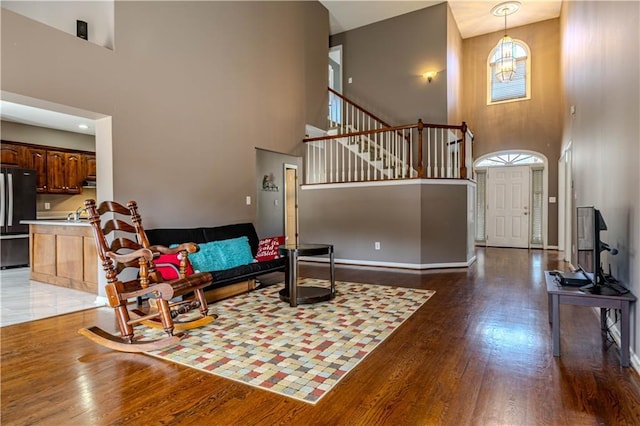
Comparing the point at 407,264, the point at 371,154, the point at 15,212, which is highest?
the point at 371,154

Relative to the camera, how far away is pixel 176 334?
2883mm

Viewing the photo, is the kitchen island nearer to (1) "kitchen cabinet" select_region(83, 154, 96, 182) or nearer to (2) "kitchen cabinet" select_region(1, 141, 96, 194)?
(2) "kitchen cabinet" select_region(1, 141, 96, 194)

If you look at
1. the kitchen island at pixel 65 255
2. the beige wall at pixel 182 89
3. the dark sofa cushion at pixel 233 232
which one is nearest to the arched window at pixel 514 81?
the beige wall at pixel 182 89

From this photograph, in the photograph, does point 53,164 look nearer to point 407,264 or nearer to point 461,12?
point 407,264

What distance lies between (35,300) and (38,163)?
380 cm

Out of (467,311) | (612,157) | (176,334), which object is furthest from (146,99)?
(612,157)

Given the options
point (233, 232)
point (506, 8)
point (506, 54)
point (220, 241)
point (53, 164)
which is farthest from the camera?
point (506, 54)

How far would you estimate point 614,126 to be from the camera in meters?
2.86

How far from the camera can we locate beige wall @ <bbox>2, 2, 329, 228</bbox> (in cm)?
347

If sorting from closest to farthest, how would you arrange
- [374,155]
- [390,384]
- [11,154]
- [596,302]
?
1. [390,384]
2. [596,302]
3. [11,154]
4. [374,155]

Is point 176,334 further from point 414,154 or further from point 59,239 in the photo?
point 414,154

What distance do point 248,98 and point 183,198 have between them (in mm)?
1957

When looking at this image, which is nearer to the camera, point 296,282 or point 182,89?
point 296,282

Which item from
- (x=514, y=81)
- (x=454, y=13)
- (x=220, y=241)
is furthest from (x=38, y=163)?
(x=514, y=81)
